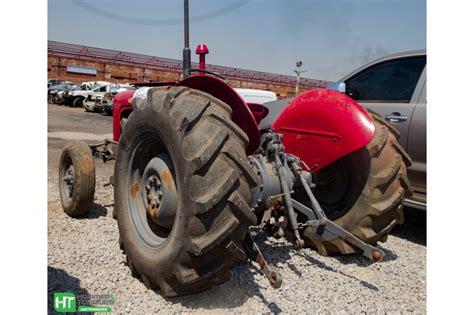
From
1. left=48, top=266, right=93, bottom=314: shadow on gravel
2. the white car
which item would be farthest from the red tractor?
the white car

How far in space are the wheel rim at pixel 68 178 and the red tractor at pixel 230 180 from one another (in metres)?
0.16

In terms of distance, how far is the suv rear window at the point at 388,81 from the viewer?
3994 millimetres

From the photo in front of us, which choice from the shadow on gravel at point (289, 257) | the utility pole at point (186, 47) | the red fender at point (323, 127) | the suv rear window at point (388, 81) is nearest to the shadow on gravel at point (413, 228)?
the shadow on gravel at point (289, 257)

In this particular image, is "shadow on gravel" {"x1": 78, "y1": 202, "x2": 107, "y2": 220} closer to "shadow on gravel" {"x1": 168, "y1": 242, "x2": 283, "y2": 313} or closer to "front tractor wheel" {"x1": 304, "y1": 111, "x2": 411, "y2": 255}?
"shadow on gravel" {"x1": 168, "y1": 242, "x2": 283, "y2": 313}

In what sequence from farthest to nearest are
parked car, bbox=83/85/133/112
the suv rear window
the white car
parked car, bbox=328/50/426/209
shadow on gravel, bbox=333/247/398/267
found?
1. parked car, bbox=83/85/133/112
2. the white car
3. the suv rear window
4. parked car, bbox=328/50/426/209
5. shadow on gravel, bbox=333/247/398/267

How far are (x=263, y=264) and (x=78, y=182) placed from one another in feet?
7.05

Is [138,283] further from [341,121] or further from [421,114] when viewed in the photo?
[421,114]

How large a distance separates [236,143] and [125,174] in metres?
1.05

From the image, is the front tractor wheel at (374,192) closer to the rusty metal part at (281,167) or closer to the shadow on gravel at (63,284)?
the rusty metal part at (281,167)

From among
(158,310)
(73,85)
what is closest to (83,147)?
(158,310)

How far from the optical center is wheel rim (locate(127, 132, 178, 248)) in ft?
7.48

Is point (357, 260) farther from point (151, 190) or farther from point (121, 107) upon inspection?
point (121, 107)

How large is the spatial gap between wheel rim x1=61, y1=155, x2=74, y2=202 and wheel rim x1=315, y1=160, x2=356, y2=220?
94.8 inches

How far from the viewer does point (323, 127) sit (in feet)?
9.41
